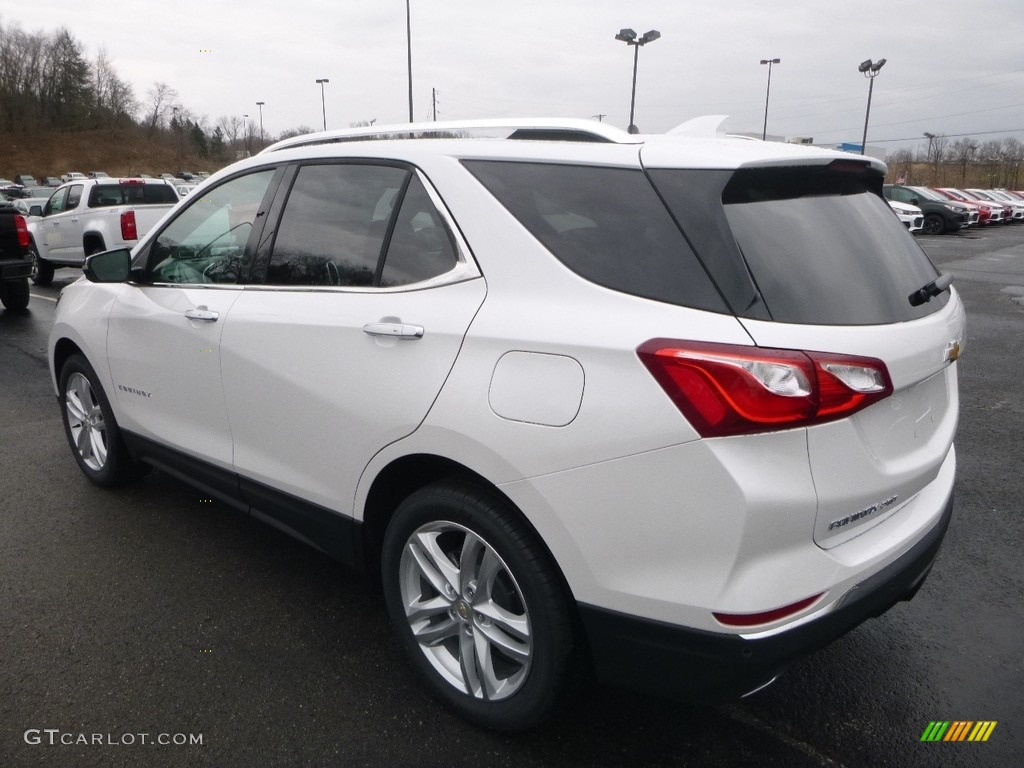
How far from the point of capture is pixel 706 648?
1874 millimetres

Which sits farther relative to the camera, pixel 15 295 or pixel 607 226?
pixel 15 295

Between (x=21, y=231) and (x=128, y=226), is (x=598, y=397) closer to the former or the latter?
(x=21, y=231)

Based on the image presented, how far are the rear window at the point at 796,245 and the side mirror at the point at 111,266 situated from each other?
274 cm

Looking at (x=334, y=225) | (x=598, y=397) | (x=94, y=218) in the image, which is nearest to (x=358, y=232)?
(x=334, y=225)

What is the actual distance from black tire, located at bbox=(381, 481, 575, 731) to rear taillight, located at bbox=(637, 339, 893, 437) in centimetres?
60

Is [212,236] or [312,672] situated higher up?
[212,236]

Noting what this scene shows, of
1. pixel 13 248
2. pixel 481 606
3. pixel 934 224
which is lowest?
pixel 934 224

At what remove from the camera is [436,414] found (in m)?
2.23

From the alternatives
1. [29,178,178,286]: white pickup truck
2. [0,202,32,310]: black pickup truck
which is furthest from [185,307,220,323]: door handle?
[29,178,178,286]: white pickup truck

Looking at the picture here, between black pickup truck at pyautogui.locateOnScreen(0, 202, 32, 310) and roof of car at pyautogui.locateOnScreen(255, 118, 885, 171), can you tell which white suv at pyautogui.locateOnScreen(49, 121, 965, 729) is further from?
black pickup truck at pyautogui.locateOnScreen(0, 202, 32, 310)

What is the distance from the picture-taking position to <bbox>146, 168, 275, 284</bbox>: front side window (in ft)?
10.5

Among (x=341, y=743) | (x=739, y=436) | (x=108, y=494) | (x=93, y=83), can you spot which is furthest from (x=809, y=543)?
(x=93, y=83)

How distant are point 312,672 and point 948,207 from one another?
1240 inches

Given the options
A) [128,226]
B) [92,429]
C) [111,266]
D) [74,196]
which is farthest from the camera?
[74,196]
